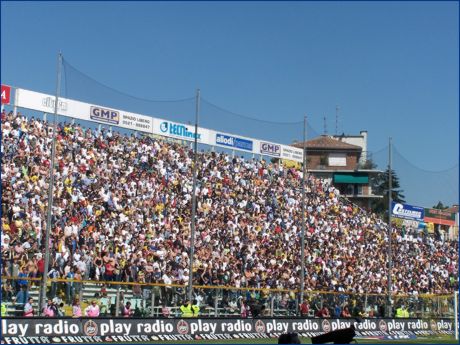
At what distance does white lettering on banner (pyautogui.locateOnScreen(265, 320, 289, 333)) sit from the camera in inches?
1178

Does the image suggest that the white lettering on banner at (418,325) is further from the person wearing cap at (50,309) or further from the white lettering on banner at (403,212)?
the person wearing cap at (50,309)

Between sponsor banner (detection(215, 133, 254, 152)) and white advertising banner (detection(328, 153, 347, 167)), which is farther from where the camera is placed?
white advertising banner (detection(328, 153, 347, 167))

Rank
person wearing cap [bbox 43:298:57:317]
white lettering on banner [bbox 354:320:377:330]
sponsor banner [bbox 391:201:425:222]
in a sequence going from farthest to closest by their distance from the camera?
1. sponsor banner [bbox 391:201:425:222]
2. white lettering on banner [bbox 354:320:377:330]
3. person wearing cap [bbox 43:298:57:317]

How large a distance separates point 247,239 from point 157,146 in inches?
288

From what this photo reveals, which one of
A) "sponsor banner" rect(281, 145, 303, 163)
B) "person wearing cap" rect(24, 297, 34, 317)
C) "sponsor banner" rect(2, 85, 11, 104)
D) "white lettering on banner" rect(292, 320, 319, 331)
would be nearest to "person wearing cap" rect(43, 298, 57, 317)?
"person wearing cap" rect(24, 297, 34, 317)

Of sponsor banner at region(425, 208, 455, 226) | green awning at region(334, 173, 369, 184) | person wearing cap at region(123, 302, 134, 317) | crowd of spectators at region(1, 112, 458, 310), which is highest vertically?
green awning at region(334, 173, 369, 184)

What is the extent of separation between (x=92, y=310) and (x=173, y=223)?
11960mm

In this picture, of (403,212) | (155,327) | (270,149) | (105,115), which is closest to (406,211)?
(403,212)

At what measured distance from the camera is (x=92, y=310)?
25.8m

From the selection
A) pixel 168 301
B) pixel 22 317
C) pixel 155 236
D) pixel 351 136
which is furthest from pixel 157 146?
pixel 351 136

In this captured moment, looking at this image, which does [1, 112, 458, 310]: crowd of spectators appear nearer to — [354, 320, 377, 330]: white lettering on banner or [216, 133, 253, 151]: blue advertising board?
[216, 133, 253, 151]: blue advertising board

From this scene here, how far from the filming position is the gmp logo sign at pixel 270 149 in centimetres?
5428

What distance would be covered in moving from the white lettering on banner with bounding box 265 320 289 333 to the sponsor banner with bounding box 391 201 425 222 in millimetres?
17820

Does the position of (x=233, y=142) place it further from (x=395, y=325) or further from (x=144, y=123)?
(x=395, y=325)
